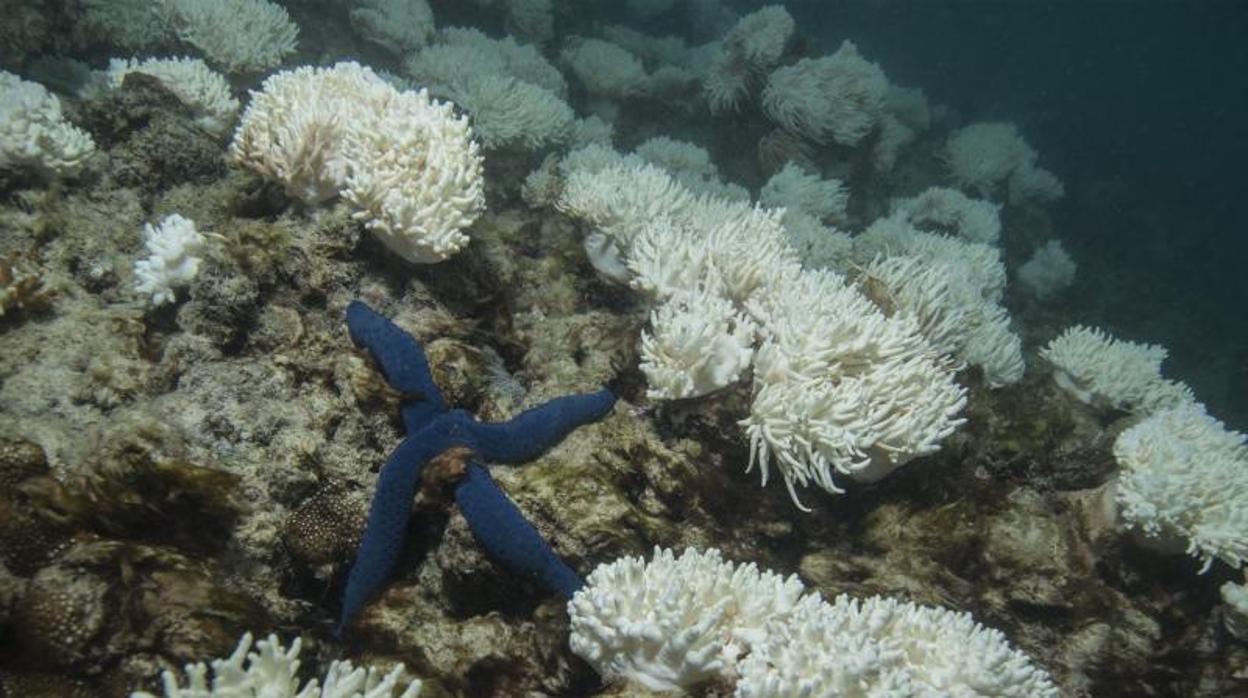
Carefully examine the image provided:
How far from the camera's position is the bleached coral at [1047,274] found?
9766 mm

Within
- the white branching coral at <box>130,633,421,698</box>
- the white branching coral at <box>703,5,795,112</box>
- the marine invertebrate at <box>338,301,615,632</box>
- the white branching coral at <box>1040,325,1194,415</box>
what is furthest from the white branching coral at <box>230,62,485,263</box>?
the white branching coral at <box>703,5,795,112</box>

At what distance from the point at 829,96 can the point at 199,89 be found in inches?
288

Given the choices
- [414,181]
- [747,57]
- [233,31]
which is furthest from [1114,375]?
[233,31]

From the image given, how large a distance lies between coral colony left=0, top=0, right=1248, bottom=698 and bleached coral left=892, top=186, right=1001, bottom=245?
451 cm

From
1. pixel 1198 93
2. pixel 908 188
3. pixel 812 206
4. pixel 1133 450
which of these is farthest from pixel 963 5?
pixel 1133 450

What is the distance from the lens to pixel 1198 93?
59.7 meters

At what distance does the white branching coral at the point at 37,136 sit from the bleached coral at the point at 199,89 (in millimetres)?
1079

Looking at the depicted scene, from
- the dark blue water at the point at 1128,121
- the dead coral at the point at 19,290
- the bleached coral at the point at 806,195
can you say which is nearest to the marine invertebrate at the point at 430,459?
the dead coral at the point at 19,290

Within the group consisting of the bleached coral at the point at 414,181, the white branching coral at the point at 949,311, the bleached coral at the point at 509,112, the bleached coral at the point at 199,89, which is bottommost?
the bleached coral at the point at 414,181

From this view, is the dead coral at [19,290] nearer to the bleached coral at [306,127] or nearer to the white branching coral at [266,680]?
the bleached coral at [306,127]

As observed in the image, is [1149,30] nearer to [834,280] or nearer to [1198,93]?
[1198,93]

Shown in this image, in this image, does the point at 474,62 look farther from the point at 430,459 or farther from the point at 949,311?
the point at 430,459

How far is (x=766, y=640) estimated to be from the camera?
7.88 feet

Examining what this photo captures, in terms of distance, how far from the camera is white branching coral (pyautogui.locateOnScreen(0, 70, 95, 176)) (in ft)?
11.2
